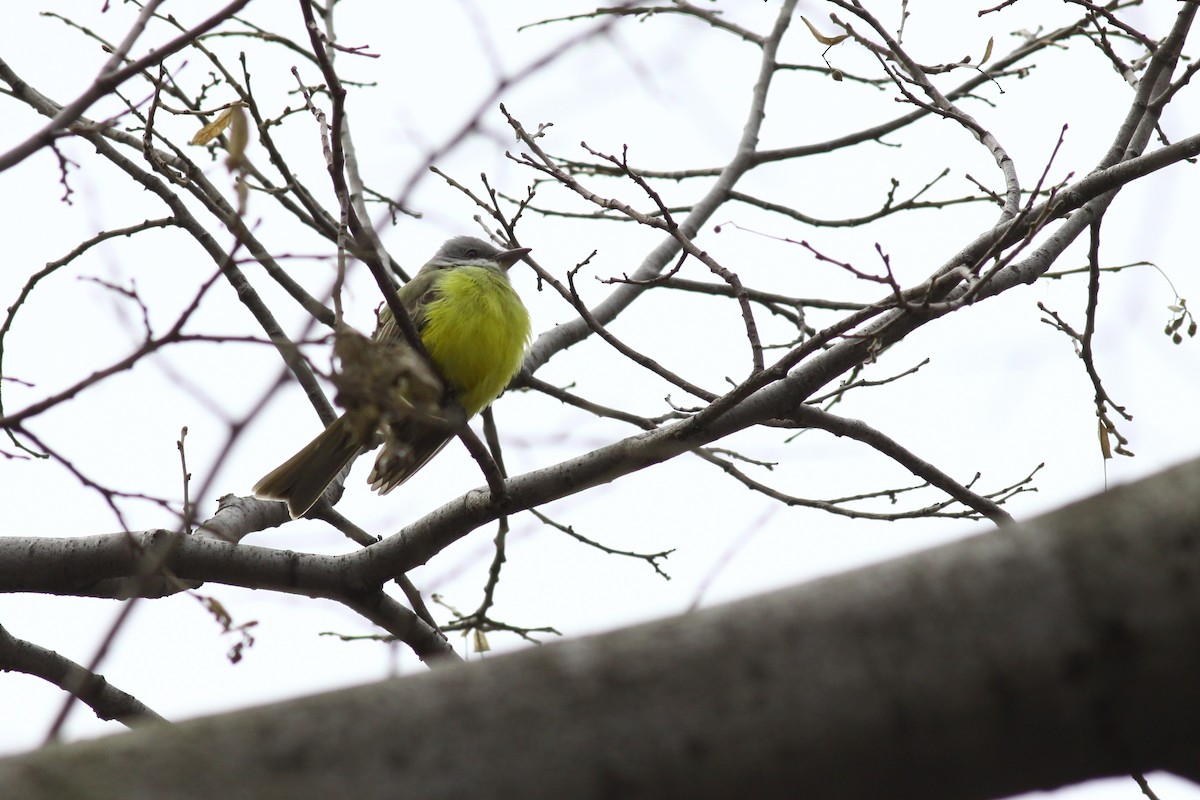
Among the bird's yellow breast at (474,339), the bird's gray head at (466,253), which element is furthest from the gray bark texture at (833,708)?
the bird's gray head at (466,253)

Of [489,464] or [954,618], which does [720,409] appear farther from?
[954,618]

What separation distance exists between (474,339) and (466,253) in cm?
152

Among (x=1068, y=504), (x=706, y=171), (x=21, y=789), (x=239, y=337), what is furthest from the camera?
(x=706, y=171)

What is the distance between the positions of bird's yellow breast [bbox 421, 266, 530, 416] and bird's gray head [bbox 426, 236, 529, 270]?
68cm

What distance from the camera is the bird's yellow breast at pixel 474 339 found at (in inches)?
234

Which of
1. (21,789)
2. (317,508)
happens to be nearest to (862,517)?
(317,508)

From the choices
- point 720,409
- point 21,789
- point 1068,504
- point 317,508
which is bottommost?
point 21,789

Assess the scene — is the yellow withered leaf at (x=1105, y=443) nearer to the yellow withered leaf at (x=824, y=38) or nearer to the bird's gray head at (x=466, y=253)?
the yellow withered leaf at (x=824, y=38)

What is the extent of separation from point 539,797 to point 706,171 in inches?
237

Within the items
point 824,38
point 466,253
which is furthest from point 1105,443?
point 466,253

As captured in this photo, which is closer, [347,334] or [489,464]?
[347,334]

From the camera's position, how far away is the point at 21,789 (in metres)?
1.30

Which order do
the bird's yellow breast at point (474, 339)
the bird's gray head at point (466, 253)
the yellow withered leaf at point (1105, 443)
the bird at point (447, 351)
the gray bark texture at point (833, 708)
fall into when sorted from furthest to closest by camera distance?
Result: the bird's gray head at point (466, 253) → the bird's yellow breast at point (474, 339) → the bird at point (447, 351) → the yellow withered leaf at point (1105, 443) → the gray bark texture at point (833, 708)

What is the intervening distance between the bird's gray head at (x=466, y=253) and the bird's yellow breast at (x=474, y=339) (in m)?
0.68
